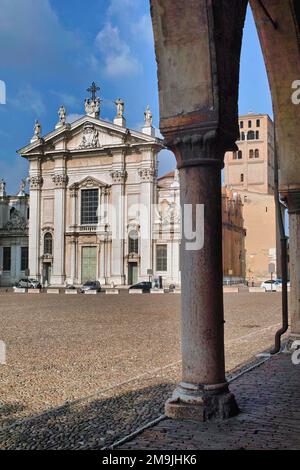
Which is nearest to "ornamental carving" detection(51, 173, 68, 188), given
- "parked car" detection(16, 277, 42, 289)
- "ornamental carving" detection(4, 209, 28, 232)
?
"ornamental carving" detection(4, 209, 28, 232)

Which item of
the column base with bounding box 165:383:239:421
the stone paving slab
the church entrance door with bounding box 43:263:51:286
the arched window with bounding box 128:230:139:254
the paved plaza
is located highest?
the arched window with bounding box 128:230:139:254

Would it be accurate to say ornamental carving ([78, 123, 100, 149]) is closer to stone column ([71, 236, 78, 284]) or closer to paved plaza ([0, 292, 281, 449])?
stone column ([71, 236, 78, 284])

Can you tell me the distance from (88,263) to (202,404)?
46759mm

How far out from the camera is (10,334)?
13430 mm

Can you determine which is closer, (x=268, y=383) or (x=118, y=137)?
(x=268, y=383)

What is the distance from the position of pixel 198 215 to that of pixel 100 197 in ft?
152

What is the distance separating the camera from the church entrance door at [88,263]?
51312 millimetres

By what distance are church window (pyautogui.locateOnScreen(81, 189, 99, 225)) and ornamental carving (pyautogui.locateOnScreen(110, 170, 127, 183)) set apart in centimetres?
237

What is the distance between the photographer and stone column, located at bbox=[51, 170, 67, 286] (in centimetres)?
5197

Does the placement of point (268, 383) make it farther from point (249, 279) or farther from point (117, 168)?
point (249, 279)

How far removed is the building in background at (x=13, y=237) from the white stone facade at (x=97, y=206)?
10.6ft

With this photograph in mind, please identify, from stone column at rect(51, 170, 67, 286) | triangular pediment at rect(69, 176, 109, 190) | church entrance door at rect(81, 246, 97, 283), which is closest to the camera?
church entrance door at rect(81, 246, 97, 283)
